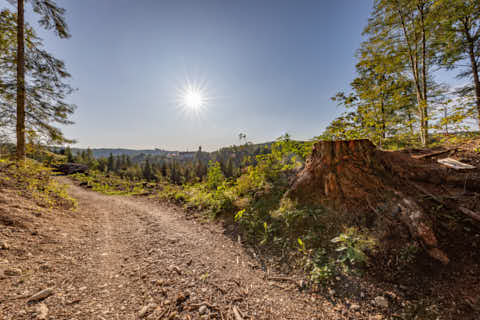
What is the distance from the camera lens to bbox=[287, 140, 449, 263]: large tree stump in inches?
112

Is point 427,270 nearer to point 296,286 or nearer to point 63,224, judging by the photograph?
point 296,286

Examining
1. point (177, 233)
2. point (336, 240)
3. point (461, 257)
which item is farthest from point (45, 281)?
point (461, 257)

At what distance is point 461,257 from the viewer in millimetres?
2084

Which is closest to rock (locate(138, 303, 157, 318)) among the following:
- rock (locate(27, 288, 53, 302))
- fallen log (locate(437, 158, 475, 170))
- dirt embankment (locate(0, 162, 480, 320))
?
dirt embankment (locate(0, 162, 480, 320))

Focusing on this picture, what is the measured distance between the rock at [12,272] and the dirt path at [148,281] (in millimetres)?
104

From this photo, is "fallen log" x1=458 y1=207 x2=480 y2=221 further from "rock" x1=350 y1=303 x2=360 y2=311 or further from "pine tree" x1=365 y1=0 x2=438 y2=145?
"pine tree" x1=365 y1=0 x2=438 y2=145

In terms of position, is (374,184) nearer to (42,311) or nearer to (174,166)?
(42,311)

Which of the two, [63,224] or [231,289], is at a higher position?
[63,224]

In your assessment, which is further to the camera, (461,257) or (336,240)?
(336,240)

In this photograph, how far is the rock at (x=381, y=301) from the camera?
1.87 metres

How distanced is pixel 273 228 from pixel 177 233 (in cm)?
249

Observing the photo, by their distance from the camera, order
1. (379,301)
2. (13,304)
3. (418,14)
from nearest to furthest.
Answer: (13,304) → (379,301) → (418,14)

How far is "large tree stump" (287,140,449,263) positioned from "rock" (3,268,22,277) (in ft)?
15.9

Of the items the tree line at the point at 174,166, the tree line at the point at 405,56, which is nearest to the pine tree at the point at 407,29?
the tree line at the point at 405,56
